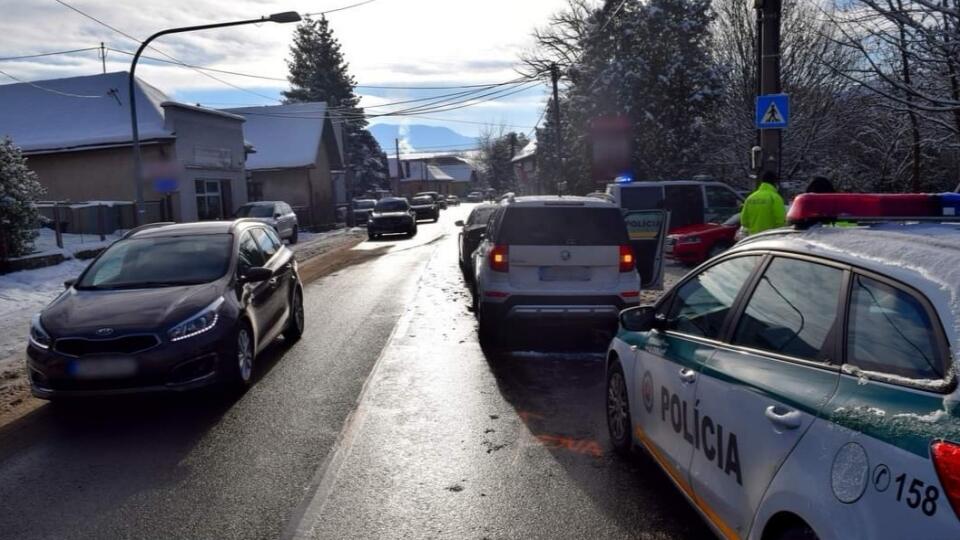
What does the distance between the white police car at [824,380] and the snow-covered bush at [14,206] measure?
584 inches

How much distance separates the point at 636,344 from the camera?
473 centimetres

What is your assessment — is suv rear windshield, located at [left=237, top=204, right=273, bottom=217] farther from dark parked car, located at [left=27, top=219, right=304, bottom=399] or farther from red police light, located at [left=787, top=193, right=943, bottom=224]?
red police light, located at [left=787, top=193, right=943, bottom=224]

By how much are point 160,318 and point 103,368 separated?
1.87 ft

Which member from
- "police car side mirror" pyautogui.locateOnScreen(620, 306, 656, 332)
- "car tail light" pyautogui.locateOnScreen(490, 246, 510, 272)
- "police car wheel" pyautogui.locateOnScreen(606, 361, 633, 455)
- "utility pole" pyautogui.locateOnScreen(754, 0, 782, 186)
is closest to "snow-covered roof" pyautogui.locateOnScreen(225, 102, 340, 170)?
"utility pole" pyautogui.locateOnScreen(754, 0, 782, 186)

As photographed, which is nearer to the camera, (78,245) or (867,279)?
(867,279)

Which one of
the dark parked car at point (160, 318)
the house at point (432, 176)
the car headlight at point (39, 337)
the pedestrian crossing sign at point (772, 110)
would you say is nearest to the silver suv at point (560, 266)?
the dark parked car at point (160, 318)

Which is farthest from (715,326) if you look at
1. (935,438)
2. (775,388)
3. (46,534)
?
(46,534)

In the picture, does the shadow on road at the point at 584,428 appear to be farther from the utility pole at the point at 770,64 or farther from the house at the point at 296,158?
the house at the point at 296,158

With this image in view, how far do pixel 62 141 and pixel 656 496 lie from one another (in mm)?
27459

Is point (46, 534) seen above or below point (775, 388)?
below

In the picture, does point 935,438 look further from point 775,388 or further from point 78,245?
point 78,245

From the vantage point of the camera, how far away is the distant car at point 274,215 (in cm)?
2611

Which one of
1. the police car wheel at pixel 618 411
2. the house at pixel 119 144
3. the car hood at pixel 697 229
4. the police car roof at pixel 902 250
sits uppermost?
the house at pixel 119 144

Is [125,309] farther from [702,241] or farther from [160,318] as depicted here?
[702,241]
